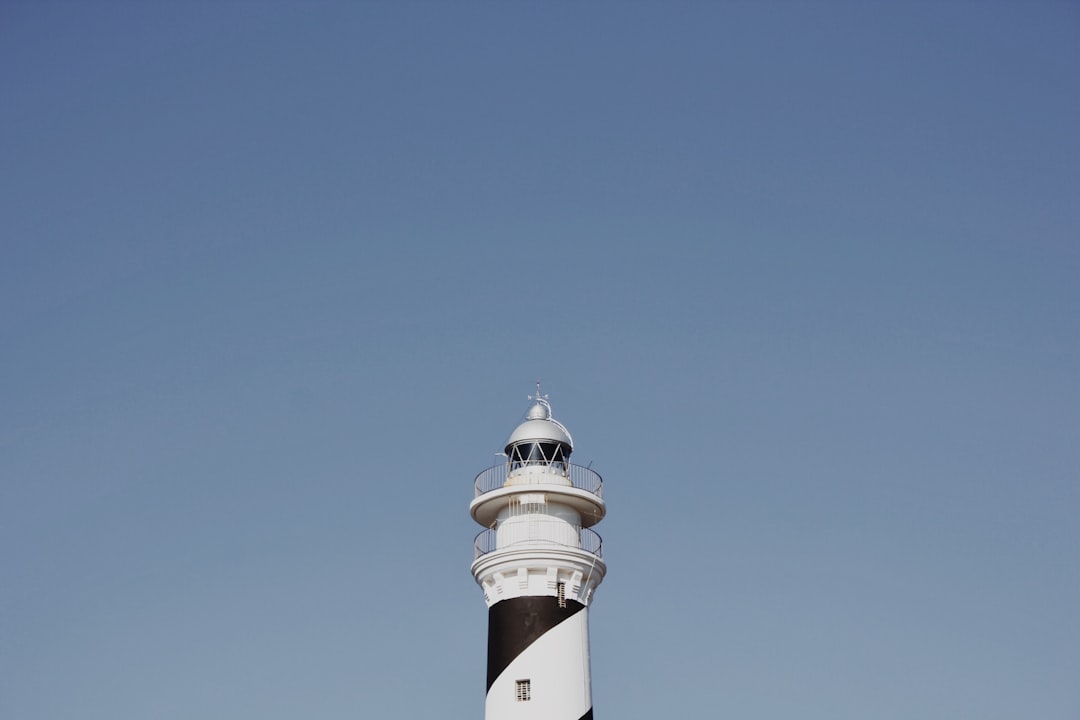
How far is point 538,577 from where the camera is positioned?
3872 cm

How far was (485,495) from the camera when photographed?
40.2 metres

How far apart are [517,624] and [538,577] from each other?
1406mm

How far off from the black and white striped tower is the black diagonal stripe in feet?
0.09

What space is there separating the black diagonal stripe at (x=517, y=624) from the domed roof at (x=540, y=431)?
4802mm

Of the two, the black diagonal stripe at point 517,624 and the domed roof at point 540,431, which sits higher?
the domed roof at point 540,431

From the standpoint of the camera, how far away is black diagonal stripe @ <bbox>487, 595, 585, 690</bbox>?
125 feet

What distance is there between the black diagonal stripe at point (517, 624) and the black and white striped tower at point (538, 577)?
0.09 ft

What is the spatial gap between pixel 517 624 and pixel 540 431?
5.83m

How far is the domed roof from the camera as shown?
134ft

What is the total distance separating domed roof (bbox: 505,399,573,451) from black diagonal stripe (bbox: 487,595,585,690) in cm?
480

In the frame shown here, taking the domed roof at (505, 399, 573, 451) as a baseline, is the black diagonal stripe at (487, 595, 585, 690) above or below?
below

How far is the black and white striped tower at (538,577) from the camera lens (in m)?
37.6

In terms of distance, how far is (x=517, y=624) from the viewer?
126 ft

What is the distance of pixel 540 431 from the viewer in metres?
41.0
